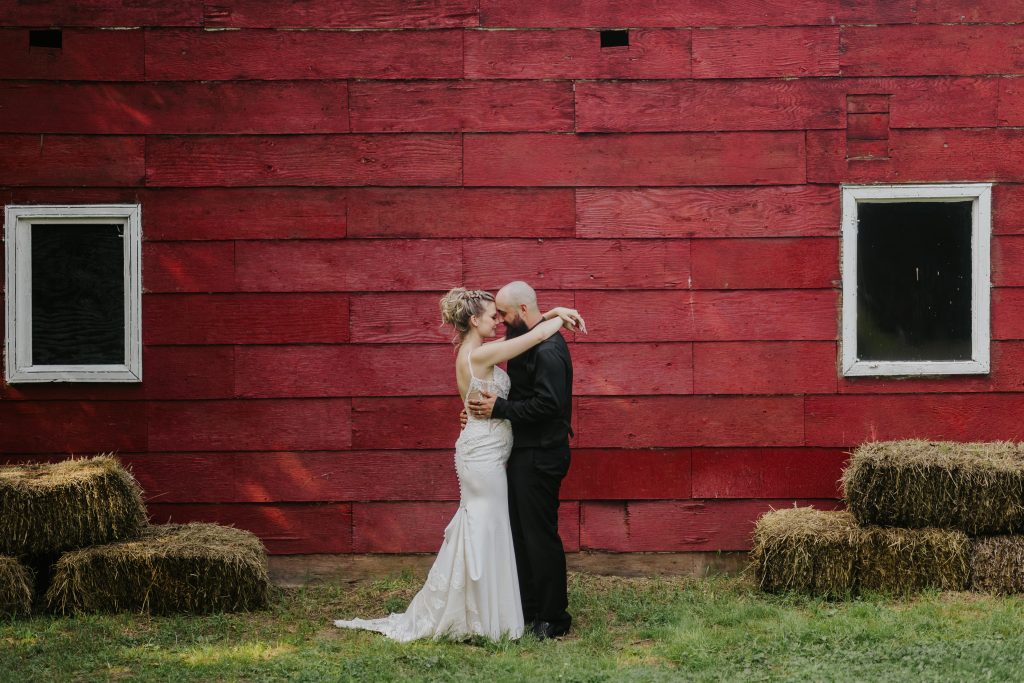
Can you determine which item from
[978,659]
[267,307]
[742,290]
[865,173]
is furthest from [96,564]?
[865,173]

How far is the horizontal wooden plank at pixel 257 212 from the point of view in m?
6.23

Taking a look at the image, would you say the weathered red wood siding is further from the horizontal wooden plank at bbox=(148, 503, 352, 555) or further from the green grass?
the green grass

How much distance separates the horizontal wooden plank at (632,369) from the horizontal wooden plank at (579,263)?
0.38m

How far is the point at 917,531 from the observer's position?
568 cm

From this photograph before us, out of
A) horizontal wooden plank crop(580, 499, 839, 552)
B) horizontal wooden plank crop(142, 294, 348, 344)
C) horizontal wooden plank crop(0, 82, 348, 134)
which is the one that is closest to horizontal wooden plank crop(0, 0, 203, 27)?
horizontal wooden plank crop(0, 82, 348, 134)

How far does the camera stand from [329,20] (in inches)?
245

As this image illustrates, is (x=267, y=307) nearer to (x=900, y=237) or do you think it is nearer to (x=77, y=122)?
(x=77, y=122)

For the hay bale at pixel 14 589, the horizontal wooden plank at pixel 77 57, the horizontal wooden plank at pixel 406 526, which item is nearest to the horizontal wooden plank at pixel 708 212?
the horizontal wooden plank at pixel 406 526

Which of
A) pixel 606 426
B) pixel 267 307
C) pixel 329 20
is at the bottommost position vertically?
pixel 606 426

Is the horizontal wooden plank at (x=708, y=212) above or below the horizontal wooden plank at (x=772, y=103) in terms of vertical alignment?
below

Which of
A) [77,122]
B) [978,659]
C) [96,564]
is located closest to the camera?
[978,659]

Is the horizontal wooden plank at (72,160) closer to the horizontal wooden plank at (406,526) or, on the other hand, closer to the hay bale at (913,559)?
the horizontal wooden plank at (406,526)

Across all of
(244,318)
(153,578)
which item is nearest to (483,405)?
(244,318)

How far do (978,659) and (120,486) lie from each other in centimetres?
450
